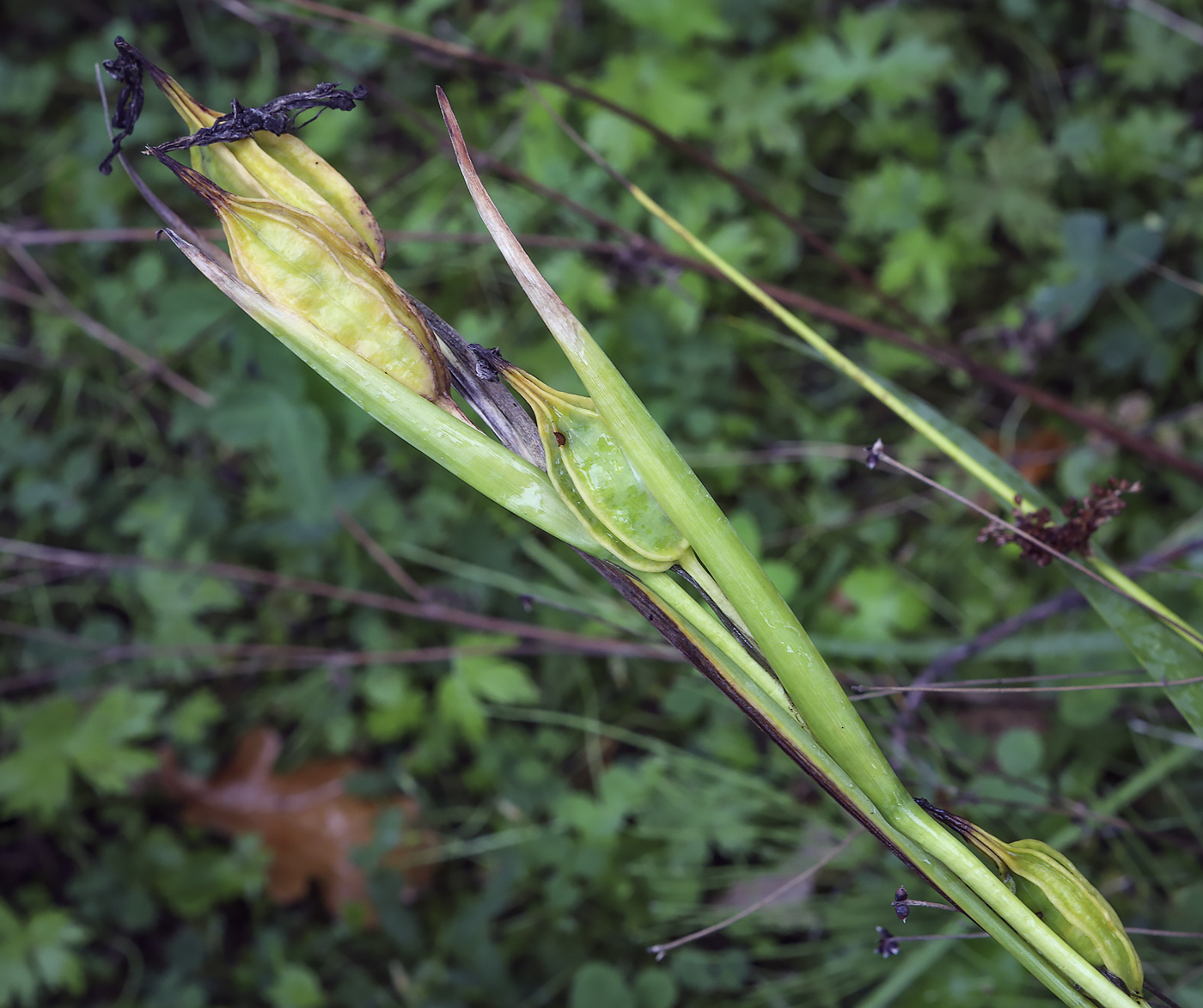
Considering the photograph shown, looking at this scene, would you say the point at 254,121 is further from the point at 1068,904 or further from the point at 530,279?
the point at 1068,904

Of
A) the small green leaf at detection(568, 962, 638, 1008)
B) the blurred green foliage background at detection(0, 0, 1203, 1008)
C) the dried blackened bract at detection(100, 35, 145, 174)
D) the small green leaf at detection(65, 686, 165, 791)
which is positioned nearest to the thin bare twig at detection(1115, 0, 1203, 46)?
the blurred green foliage background at detection(0, 0, 1203, 1008)

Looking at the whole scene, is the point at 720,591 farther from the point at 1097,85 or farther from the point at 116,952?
the point at 116,952

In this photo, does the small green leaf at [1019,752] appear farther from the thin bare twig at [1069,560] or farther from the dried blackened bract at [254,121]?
the dried blackened bract at [254,121]

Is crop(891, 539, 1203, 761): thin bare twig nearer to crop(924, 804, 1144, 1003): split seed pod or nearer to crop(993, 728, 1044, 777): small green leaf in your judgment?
crop(993, 728, 1044, 777): small green leaf

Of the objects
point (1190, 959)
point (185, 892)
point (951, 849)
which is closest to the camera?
point (951, 849)

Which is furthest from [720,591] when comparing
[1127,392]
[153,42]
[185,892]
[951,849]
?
[153,42]

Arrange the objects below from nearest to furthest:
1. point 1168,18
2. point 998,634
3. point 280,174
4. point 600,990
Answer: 1. point 280,174
2. point 998,634
3. point 600,990
4. point 1168,18

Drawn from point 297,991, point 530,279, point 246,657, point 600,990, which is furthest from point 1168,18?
point 297,991

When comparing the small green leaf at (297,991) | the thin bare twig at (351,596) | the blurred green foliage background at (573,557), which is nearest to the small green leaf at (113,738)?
the blurred green foliage background at (573,557)
